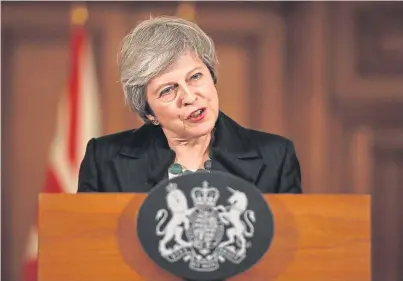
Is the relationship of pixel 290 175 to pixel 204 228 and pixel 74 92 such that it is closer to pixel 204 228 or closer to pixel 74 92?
pixel 204 228

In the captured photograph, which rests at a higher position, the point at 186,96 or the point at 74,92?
the point at 186,96

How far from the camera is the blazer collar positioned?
4.92ft

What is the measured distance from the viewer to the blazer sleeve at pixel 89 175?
5.08 ft

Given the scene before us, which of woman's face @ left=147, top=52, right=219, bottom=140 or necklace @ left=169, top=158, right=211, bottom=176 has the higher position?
woman's face @ left=147, top=52, right=219, bottom=140

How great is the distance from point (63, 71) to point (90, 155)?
1371mm

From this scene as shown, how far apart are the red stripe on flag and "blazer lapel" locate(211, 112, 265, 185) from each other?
126 cm

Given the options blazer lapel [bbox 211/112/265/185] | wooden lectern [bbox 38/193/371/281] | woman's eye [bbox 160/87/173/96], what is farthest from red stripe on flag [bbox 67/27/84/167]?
wooden lectern [bbox 38/193/371/281]

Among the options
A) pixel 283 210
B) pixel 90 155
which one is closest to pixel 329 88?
pixel 90 155

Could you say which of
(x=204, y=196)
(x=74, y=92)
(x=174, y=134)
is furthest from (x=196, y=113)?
(x=74, y=92)

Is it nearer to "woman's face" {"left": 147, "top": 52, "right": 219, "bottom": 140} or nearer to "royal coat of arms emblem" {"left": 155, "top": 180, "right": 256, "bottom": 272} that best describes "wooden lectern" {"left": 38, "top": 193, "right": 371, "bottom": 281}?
"royal coat of arms emblem" {"left": 155, "top": 180, "right": 256, "bottom": 272}

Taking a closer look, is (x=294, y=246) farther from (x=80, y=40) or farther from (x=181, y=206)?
(x=80, y=40)

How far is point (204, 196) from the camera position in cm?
101

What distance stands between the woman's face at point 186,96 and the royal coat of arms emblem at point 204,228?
0.39 m

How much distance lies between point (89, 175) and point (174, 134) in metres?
0.22
